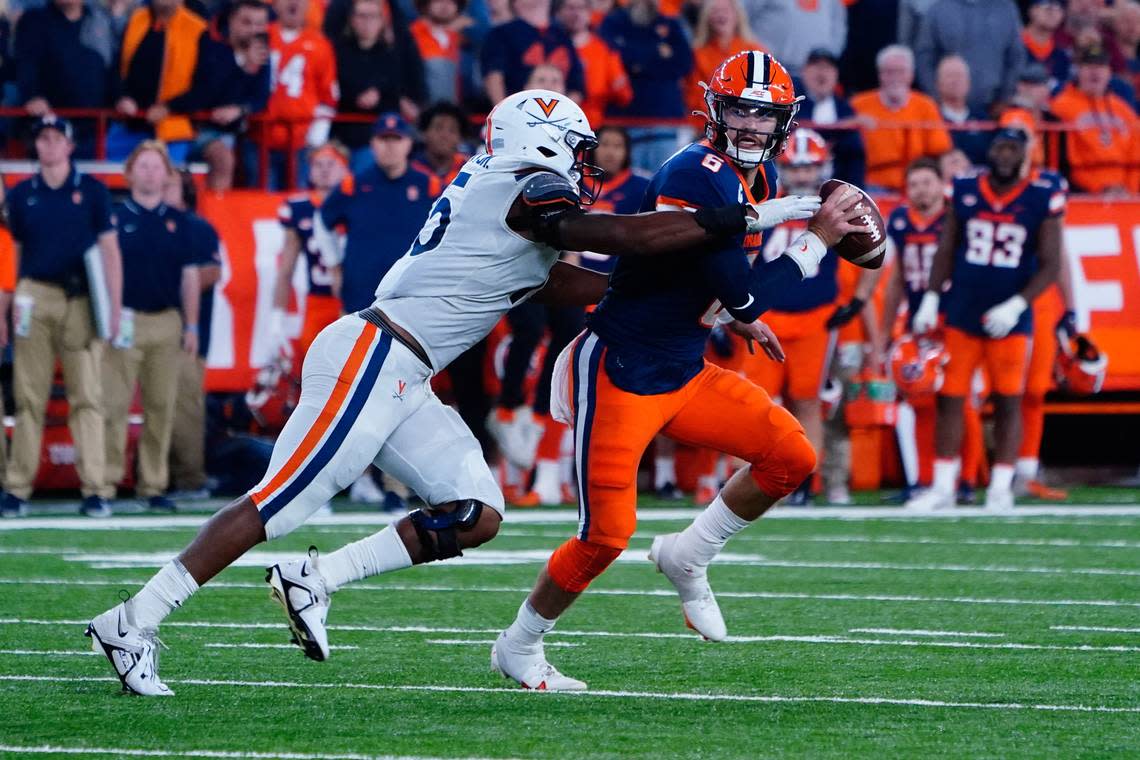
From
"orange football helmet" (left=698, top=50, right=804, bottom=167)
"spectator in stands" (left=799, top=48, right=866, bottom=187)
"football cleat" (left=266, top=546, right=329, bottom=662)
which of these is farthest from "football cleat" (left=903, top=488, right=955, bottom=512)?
"football cleat" (left=266, top=546, right=329, bottom=662)

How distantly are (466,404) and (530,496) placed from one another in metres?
0.63

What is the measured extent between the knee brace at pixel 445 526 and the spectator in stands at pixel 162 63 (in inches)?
278

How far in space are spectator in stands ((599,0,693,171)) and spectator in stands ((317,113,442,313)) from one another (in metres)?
2.39

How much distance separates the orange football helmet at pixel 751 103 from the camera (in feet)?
18.0

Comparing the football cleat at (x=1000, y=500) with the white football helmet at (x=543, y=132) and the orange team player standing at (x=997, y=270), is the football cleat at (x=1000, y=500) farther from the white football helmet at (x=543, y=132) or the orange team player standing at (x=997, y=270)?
the white football helmet at (x=543, y=132)

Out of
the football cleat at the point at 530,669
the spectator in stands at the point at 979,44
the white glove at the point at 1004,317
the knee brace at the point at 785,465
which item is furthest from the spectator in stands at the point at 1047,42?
the football cleat at the point at 530,669

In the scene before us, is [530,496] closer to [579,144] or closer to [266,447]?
[266,447]

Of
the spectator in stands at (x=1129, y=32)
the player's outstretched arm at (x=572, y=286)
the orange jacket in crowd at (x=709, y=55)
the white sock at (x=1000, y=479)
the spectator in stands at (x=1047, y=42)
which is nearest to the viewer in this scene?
the player's outstretched arm at (x=572, y=286)

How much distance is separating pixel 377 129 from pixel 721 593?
404 cm

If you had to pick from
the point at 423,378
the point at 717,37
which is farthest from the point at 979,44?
the point at 423,378

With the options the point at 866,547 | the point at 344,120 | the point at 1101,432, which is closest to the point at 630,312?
the point at 866,547

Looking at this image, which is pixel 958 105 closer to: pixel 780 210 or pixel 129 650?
pixel 780 210

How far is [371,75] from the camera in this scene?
12250mm

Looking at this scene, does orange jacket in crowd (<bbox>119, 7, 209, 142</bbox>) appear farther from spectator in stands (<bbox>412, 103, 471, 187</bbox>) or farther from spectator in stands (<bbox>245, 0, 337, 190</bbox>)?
spectator in stands (<bbox>412, 103, 471, 187</bbox>)
